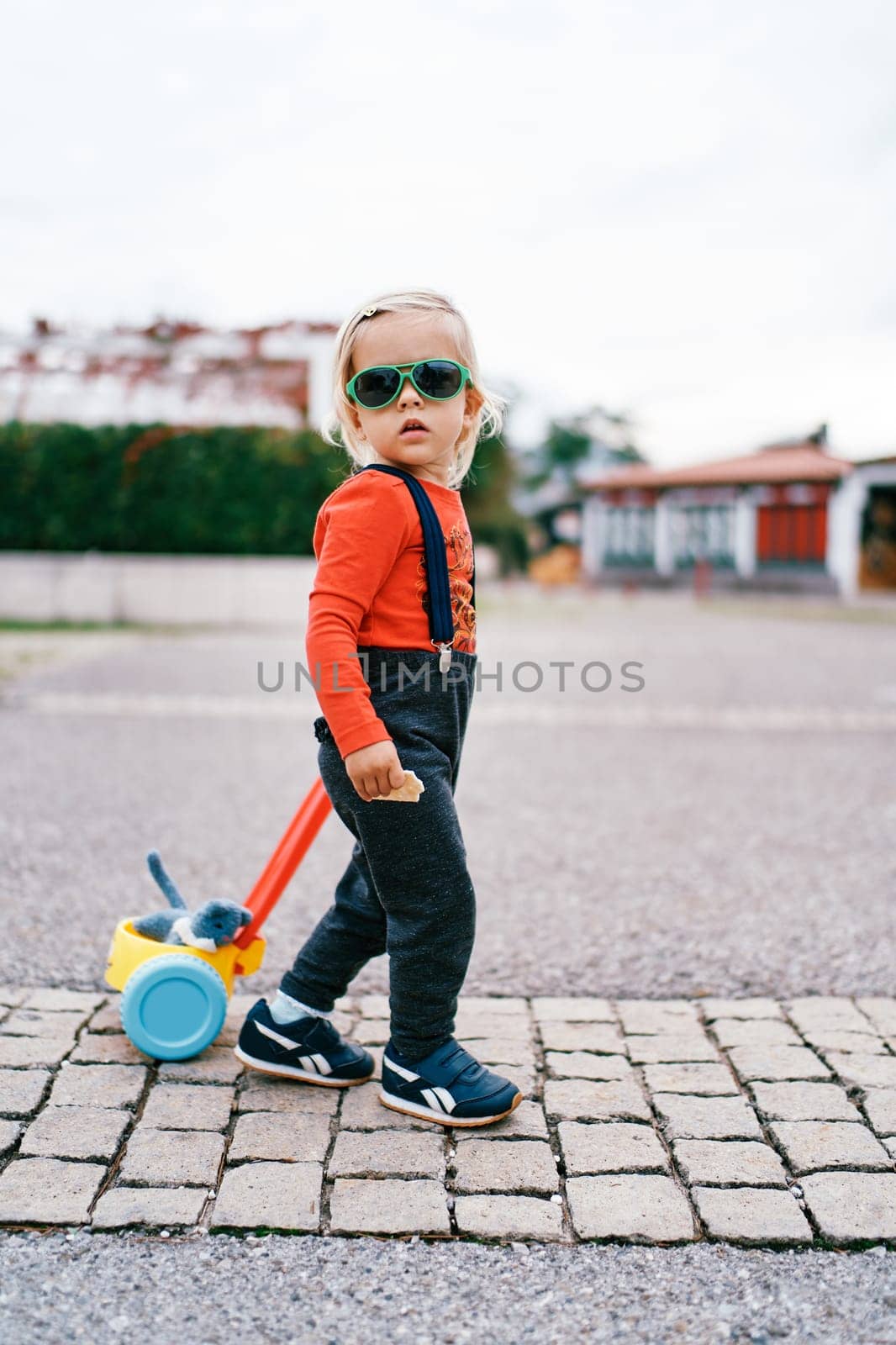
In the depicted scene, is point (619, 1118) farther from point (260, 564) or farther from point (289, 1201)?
point (260, 564)

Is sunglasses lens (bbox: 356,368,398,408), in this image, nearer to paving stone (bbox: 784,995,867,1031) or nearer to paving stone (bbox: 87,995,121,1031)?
paving stone (bbox: 87,995,121,1031)

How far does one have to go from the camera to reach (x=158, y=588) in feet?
44.0

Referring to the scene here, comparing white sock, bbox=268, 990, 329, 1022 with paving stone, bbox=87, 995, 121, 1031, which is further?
paving stone, bbox=87, 995, 121, 1031

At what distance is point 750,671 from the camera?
33.8 ft

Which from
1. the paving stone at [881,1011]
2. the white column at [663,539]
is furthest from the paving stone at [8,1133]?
the white column at [663,539]

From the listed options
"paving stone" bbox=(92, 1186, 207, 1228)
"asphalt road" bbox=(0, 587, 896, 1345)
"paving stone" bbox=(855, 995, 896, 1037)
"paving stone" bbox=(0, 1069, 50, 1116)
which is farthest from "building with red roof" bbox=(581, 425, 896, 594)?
"paving stone" bbox=(92, 1186, 207, 1228)

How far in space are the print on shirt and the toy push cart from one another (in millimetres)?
422

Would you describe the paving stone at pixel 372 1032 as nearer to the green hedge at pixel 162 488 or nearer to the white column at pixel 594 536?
the green hedge at pixel 162 488

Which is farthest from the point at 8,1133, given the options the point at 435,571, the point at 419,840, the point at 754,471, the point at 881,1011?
the point at 754,471

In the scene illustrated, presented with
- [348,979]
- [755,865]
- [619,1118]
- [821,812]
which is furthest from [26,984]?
[821,812]

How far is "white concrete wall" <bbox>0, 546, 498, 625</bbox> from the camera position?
13266 mm

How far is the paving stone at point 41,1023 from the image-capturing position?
261cm

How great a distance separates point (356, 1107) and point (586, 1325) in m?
0.75

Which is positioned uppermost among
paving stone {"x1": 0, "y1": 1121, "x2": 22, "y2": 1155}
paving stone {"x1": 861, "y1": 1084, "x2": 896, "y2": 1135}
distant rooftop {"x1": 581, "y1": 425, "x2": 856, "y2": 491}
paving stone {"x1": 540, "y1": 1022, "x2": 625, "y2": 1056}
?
distant rooftop {"x1": 581, "y1": 425, "x2": 856, "y2": 491}
